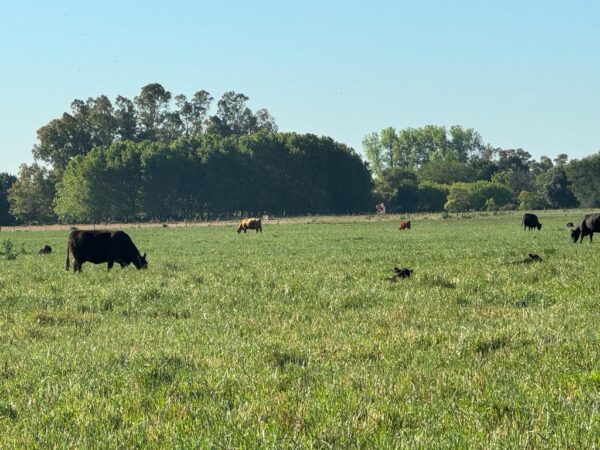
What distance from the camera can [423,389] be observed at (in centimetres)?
789

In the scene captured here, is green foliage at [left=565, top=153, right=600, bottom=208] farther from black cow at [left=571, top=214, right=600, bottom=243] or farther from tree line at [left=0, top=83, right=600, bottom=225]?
black cow at [left=571, top=214, right=600, bottom=243]

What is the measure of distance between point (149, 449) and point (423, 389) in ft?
9.33

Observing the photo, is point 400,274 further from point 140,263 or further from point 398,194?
point 398,194

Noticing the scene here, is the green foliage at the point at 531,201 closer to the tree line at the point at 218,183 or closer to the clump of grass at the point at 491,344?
the tree line at the point at 218,183

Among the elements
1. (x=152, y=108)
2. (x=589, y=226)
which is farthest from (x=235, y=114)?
(x=589, y=226)

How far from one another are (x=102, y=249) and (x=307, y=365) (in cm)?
1919

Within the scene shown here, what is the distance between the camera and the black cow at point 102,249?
88.1ft

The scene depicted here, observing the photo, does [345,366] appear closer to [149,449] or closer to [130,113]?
[149,449]

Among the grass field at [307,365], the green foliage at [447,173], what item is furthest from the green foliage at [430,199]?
the grass field at [307,365]

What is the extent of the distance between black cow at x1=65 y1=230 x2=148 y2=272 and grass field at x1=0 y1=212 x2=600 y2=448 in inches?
351

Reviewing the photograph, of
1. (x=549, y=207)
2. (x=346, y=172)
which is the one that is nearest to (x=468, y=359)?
(x=346, y=172)

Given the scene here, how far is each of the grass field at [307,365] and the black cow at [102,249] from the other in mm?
8905

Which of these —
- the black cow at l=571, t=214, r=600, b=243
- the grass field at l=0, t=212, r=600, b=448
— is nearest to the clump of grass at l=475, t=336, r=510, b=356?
the grass field at l=0, t=212, r=600, b=448

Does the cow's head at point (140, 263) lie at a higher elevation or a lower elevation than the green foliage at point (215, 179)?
lower
